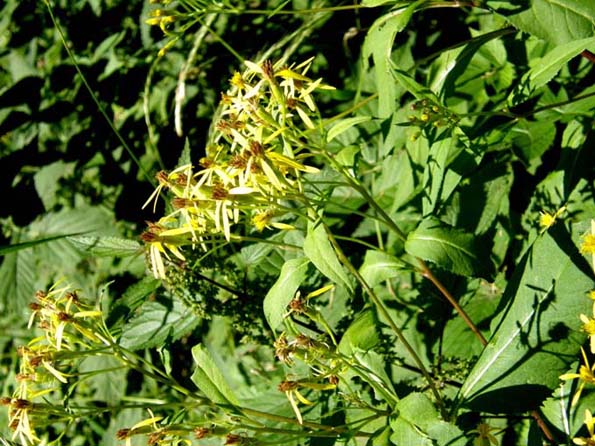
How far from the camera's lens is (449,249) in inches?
54.7

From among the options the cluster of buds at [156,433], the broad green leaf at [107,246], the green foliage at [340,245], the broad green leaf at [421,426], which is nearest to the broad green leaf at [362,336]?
the green foliage at [340,245]

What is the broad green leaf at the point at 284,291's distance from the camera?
51.6 inches

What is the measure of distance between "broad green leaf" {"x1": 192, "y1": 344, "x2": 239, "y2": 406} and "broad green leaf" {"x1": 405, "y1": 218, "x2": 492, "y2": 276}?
0.45 m

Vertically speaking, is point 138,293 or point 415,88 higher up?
point 415,88

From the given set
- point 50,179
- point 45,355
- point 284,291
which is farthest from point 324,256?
point 50,179

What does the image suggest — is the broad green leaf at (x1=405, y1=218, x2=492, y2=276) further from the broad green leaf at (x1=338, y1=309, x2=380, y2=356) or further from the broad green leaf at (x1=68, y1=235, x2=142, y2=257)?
the broad green leaf at (x1=68, y1=235, x2=142, y2=257)

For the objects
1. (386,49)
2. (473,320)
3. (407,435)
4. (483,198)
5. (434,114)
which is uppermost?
(386,49)

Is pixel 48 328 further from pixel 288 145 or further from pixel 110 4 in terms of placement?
pixel 110 4

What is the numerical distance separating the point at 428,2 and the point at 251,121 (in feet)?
1.85

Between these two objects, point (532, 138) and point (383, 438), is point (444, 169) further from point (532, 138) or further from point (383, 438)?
point (383, 438)

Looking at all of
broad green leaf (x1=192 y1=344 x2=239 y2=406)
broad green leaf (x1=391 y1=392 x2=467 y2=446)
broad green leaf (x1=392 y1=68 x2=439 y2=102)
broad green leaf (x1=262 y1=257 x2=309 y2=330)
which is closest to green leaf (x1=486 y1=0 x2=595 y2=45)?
broad green leaf (x1=392 y1=68 x2=439 y2=102)

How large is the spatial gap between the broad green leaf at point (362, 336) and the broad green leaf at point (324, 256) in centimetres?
16

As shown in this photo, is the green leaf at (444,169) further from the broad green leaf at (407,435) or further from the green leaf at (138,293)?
the green leaf at (138,293)

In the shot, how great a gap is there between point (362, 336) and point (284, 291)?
19 cm
